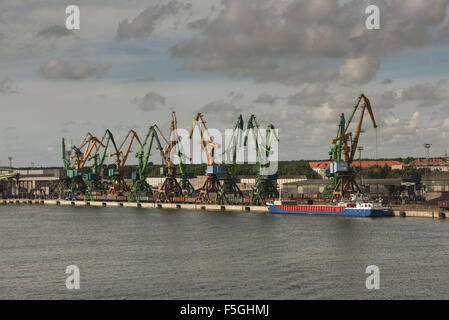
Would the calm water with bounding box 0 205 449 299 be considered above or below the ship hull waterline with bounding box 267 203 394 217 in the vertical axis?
below

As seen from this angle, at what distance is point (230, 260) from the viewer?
53.1 metres

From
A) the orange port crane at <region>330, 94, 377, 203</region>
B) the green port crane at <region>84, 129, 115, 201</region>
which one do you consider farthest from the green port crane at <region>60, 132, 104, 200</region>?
the orange port crane at <region>330, 94, 377, 203</region>

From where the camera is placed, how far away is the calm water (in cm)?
4175

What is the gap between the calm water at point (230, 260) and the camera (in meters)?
41.8
